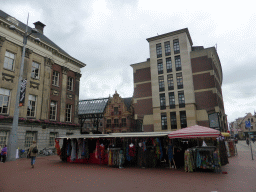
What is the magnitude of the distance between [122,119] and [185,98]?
26557 millimetres

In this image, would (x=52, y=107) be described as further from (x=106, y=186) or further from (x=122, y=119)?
(x=122, y=119)

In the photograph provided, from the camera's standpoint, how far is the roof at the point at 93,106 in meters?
58.3

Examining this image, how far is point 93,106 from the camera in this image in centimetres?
5997

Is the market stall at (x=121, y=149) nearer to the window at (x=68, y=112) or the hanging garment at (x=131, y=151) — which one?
the hanging garment at (x=131, y=151)

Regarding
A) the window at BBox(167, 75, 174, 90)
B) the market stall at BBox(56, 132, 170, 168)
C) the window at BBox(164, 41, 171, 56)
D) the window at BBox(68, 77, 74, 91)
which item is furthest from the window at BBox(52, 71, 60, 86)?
the window at BBox(164, 41, 171, 56)

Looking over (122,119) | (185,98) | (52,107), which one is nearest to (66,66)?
(52,107)

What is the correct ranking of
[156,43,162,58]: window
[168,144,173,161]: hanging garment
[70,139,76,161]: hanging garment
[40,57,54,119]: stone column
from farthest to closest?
[156,43,162,58]: window, [40,57,54,119]: stone column, [70,139,76,161]: hanging garment, [168,144,173,161]: hanging garment

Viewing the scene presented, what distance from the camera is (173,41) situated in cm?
3703

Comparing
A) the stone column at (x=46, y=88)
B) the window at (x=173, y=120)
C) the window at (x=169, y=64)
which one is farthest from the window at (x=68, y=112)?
the window at (x=169, y=64)

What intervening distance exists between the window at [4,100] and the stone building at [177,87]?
79.4ft

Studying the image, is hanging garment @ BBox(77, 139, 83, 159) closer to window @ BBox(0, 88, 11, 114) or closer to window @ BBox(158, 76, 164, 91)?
window @ BBox(0, 88, 11, 114)

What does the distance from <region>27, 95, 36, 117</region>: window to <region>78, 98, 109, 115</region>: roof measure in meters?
35.0

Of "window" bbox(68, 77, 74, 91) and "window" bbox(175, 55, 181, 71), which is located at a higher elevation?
"window" bbox(175, 55, 181, 71)

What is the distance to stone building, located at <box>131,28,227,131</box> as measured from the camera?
1305 inches
